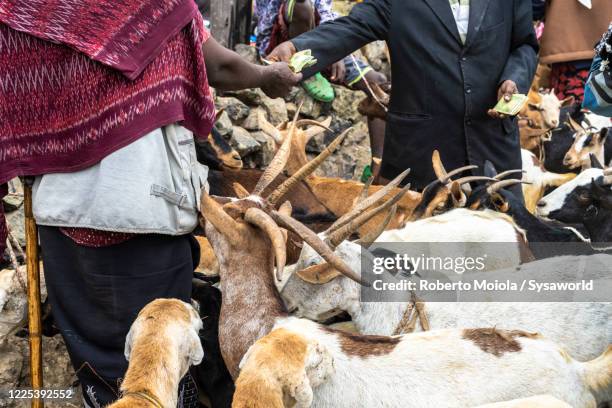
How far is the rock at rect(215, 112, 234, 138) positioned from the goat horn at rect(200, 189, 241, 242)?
11.9 feet

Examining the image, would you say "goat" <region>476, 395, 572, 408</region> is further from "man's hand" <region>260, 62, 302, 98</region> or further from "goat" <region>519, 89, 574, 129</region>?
"goat" <region>519, 89, 574, 129</region>

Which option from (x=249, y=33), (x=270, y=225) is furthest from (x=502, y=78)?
(x=249, y=33)

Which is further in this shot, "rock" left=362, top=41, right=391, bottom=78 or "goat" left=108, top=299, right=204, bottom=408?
"rock" left=362, top=41, right=391, bottom=78

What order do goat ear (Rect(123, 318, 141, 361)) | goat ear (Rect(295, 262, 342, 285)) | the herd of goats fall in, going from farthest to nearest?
goat ear (Rect(295, 262, 342, 285)), goat ear (Rect(123, 318, 141, 361)), the herd of goats

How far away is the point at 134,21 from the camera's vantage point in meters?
2.73

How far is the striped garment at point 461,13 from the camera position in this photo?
476 cm

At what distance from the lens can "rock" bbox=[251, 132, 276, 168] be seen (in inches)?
284

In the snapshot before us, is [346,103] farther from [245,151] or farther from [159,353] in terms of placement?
[159,353]

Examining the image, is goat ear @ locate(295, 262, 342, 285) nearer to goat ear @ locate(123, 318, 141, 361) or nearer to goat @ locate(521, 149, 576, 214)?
goat ear @ locate(123, 318, 141, 361)

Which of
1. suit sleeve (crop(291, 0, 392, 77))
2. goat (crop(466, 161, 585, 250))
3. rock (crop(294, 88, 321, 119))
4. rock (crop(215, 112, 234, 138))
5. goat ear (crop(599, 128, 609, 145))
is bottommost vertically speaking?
goat (crop(466, 161, 585, 250))

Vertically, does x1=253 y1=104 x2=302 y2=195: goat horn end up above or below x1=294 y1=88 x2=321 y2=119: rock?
below

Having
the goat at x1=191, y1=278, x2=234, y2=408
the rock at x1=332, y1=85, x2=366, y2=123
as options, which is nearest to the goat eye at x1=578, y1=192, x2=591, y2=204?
the goat at x1=191, y1=278, x2=234, y2=408

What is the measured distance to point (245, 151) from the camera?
274 inches

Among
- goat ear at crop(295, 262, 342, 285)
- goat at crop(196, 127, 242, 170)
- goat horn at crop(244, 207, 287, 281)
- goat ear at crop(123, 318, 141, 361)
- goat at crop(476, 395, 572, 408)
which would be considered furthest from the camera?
goat at crop(196, 127, 242, 170)
